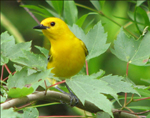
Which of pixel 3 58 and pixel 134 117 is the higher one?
pixel 3 58

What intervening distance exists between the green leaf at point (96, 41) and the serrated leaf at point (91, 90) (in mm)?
274

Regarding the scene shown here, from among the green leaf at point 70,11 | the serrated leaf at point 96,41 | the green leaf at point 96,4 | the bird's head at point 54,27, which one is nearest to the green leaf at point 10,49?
the serrated leaf at point 96,41

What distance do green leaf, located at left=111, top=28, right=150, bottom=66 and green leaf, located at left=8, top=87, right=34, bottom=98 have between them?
53cm

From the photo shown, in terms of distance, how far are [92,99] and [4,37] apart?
0.56m

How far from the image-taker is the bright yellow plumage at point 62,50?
146 centimetres

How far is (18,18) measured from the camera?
3.71 metres

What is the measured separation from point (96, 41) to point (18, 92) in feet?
1.71

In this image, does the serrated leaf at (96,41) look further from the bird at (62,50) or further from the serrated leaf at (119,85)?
the bird at (62,50)

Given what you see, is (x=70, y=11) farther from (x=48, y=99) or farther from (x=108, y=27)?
(x=108, y=27)

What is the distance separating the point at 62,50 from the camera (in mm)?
1473

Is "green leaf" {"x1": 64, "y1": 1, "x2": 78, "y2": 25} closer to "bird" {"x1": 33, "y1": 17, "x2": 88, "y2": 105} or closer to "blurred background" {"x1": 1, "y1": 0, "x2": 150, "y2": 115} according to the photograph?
"bird" {"x1": 33, "y1": 17, "x2": 88, "y2": 105}

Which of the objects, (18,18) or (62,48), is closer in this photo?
(62,48)

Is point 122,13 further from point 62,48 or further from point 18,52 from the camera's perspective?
point 18,52

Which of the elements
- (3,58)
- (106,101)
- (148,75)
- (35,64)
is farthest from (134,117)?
(148,75)
